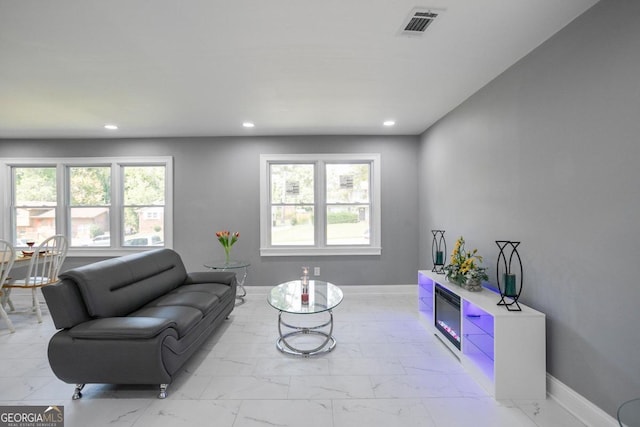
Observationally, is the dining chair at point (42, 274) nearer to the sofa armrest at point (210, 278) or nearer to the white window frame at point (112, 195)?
the white window frame at point (112, 195)

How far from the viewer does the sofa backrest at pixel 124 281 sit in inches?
87.2

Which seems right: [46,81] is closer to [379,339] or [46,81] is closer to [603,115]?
[379,339]

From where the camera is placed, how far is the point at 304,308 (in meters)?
2.65

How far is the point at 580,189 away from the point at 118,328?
322 cm

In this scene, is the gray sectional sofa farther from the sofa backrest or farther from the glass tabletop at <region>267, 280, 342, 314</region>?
the glass tabletop at <region>267, 280, 342, 314</region>

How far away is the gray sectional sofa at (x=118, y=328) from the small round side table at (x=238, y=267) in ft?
3.83

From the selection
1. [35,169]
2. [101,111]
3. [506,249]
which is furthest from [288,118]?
[35,169]

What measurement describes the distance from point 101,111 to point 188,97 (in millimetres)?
1283

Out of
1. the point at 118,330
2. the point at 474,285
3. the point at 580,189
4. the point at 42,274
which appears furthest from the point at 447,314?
the point at 42,274

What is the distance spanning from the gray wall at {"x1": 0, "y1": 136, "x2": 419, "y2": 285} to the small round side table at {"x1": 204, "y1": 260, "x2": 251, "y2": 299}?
14 centimetres

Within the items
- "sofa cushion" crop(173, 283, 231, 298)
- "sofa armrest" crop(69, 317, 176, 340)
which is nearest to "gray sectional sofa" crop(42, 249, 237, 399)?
"sofa armrest" crop(69, 317, 176, 340)

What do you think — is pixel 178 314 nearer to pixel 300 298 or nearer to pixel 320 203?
pixel 300 298

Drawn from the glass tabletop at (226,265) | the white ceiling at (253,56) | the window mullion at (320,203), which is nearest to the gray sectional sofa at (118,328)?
the glass tabletop at (226,265)

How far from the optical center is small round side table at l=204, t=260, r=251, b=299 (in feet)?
13.0
